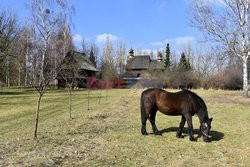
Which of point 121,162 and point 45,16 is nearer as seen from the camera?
point 121,162

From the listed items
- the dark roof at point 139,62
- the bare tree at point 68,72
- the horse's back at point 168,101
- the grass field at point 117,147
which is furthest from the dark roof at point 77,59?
the dark roof at point 139,62

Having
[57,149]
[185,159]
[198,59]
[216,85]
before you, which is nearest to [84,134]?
[57,149]

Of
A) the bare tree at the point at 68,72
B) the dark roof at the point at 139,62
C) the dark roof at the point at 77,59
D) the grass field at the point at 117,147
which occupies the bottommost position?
the grass field at the point at 117,147

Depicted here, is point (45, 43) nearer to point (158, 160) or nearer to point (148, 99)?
point (148, 99)

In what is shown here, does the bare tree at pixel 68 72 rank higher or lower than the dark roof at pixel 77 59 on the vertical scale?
lower

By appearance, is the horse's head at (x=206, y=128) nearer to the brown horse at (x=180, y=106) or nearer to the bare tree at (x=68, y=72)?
the brown horse at (x=180, y=106)

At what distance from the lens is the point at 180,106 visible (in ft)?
21.1

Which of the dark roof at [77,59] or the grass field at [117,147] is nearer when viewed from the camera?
the grass field at [117,147]

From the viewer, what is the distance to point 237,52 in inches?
723

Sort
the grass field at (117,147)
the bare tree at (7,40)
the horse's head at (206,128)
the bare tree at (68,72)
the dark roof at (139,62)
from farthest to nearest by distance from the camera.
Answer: the dark roof at (139,62), the bare tree at (7,40), the bare tree at (68,72), the horse's head at (206,128), the grass field at (117,147)

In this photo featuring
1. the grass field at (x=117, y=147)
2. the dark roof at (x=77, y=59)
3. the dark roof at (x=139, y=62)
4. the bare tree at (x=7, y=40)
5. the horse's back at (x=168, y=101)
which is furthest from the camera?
the dark roof at (x=139, y=62)

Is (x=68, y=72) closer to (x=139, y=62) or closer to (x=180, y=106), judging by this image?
(x=180, y=106)

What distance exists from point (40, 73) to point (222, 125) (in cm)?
746

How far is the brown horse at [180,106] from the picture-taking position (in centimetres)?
633
